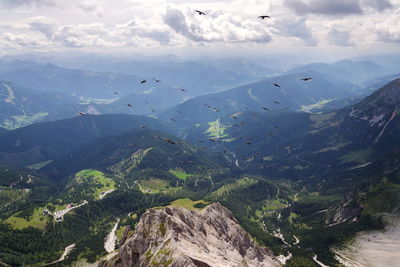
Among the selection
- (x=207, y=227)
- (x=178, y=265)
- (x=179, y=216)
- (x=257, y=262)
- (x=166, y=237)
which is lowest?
(x=257, y=262)

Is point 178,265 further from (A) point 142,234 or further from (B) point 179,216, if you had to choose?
(B) point 179,216

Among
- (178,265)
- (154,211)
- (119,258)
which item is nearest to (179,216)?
(154,211)

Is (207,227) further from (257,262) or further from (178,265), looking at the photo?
(178,265)

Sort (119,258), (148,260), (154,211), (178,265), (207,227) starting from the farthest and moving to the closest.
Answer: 1. (207,227)
2. (154,211)
3. (119,258)
4. (148,260)
5. (178,265)

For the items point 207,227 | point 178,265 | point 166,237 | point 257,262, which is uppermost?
point 178,265

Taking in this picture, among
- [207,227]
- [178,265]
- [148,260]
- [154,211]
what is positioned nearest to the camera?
[178,265]

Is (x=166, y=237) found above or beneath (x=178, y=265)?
beneath

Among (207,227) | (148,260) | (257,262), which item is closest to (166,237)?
Answer: (148,260)

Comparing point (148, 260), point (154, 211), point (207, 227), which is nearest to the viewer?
point (148, 260)

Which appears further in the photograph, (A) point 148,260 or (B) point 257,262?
(B) point 257,262
